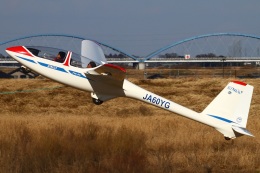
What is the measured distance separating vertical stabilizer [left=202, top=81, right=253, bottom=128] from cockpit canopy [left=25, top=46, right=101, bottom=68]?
4.49 metres

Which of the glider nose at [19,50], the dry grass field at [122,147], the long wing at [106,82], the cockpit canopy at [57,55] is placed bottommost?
the dry grass field at [122,147]

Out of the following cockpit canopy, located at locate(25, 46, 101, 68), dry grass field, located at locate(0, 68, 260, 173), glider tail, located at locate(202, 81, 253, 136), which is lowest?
dry grass field, located at locate(0, 68, 260, 173)

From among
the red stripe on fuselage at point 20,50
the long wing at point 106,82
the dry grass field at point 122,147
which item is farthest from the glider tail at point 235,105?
the red stripe on fuselage at point 20,50

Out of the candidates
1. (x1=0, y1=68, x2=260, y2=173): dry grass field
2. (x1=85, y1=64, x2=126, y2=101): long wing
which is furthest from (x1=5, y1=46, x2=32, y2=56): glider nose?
(x1=0, y1=68, x2=260, y2=173): dry grass field

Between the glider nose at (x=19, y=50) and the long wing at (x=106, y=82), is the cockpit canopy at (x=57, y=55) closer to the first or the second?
the glider nose at (x=19, y=50)

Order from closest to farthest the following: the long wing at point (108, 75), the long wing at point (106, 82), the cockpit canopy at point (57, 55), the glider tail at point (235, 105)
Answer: the long wing at point (108, 75), the long wing at point (106, 82), the glider tail at point (235, 105), the cockpit canopy at point (57, 55)

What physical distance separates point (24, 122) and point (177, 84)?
18633 millimetres

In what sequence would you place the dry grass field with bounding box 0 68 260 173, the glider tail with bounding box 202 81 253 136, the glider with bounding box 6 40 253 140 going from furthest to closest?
the glider with bounding box 6 40 253 140
the glider tail with bounding box 202 81 253 136
the dry grass field with bounding box 0 68 260 173

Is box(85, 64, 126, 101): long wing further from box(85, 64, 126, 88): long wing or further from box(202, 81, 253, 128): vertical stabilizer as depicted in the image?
box(202, 81, 253, 128): vertical stabilizer

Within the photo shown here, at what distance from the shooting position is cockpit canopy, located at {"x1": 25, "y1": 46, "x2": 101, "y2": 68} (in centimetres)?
1661

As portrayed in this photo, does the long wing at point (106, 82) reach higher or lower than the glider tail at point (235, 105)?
higher

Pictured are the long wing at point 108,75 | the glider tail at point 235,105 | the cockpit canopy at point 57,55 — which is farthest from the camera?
the cockpit canopy at point 57,55

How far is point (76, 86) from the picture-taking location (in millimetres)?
16734

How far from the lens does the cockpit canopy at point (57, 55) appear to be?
54.5 feet
